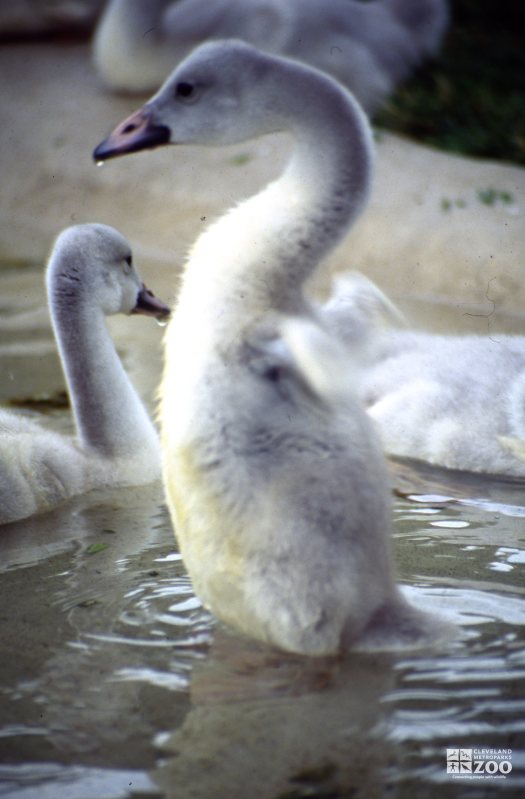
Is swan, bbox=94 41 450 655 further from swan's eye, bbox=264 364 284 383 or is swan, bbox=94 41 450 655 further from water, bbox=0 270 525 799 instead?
water, bbox=0 270 525 799

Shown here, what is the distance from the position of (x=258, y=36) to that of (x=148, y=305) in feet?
13.2

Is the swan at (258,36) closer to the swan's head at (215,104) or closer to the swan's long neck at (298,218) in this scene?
the swan's head at (215,104)

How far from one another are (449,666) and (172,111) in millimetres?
1421

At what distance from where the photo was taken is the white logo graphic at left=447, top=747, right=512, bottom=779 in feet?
7.85

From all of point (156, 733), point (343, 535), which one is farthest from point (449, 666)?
point (156, 733)

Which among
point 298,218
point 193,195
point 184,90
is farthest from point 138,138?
point 193,195

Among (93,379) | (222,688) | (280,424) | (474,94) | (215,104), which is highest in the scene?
(215,104)

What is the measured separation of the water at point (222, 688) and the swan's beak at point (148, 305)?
0.90 metres

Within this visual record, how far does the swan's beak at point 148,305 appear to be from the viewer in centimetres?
434

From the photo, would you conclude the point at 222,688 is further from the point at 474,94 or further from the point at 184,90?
the point at 474,94

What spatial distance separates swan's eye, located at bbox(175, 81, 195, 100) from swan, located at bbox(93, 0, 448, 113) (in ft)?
16.5

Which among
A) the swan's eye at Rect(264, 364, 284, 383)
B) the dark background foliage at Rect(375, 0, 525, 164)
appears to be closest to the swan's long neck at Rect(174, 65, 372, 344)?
the swan's eye at Rect(264, 364, 284, 383)

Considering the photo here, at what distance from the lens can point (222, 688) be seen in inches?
108

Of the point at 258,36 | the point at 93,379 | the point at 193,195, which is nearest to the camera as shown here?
the point at 93,379
